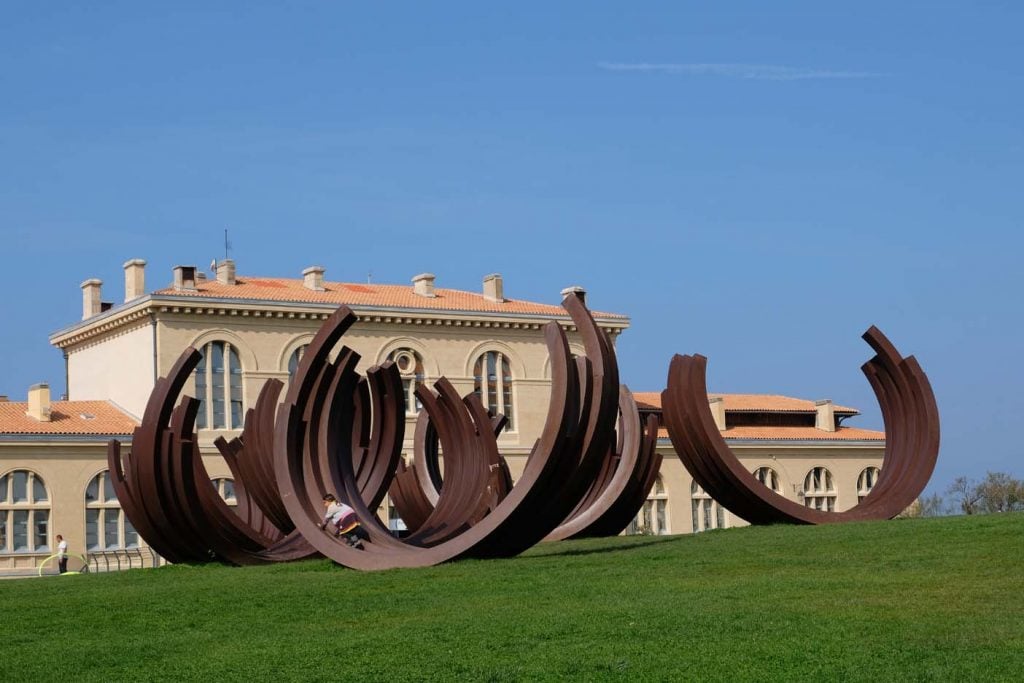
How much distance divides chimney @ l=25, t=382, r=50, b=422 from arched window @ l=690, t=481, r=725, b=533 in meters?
23.1

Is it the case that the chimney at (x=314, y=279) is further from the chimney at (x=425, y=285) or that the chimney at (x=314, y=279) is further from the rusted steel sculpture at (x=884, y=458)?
the rusted steel sculpture at (x=884, y=458)

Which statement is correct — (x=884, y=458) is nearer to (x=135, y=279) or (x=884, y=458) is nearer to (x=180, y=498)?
(x=180, y=498)

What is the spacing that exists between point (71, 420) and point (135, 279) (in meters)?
6.24

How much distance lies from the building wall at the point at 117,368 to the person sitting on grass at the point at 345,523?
3005 cm

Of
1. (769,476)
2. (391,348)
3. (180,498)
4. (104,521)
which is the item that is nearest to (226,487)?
(104,521)

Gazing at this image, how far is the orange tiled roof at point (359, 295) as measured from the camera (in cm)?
5212

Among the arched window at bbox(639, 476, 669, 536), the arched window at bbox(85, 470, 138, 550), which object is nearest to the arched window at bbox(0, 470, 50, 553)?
the arched window at bbox(85, 470, 138, 550)

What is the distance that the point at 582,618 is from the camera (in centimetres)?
1443

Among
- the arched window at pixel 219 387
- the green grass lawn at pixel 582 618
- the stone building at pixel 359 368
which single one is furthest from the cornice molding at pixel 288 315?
the green grass lawn at pixel 582 618

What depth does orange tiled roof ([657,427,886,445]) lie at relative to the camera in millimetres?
58938

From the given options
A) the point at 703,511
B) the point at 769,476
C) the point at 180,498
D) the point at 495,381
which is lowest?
the point at 703,511

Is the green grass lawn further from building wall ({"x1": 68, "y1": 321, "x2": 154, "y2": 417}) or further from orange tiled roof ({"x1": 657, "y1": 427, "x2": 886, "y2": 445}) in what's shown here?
orange tiled roof ({"x1": 657, "y1": 427, "x2": 886, "y2": 445})

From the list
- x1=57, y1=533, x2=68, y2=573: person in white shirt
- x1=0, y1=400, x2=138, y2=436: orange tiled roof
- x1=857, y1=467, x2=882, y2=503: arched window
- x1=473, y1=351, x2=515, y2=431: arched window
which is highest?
x1=473, y1=351, x2=515, y2=431: arched window

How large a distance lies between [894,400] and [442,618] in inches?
505
